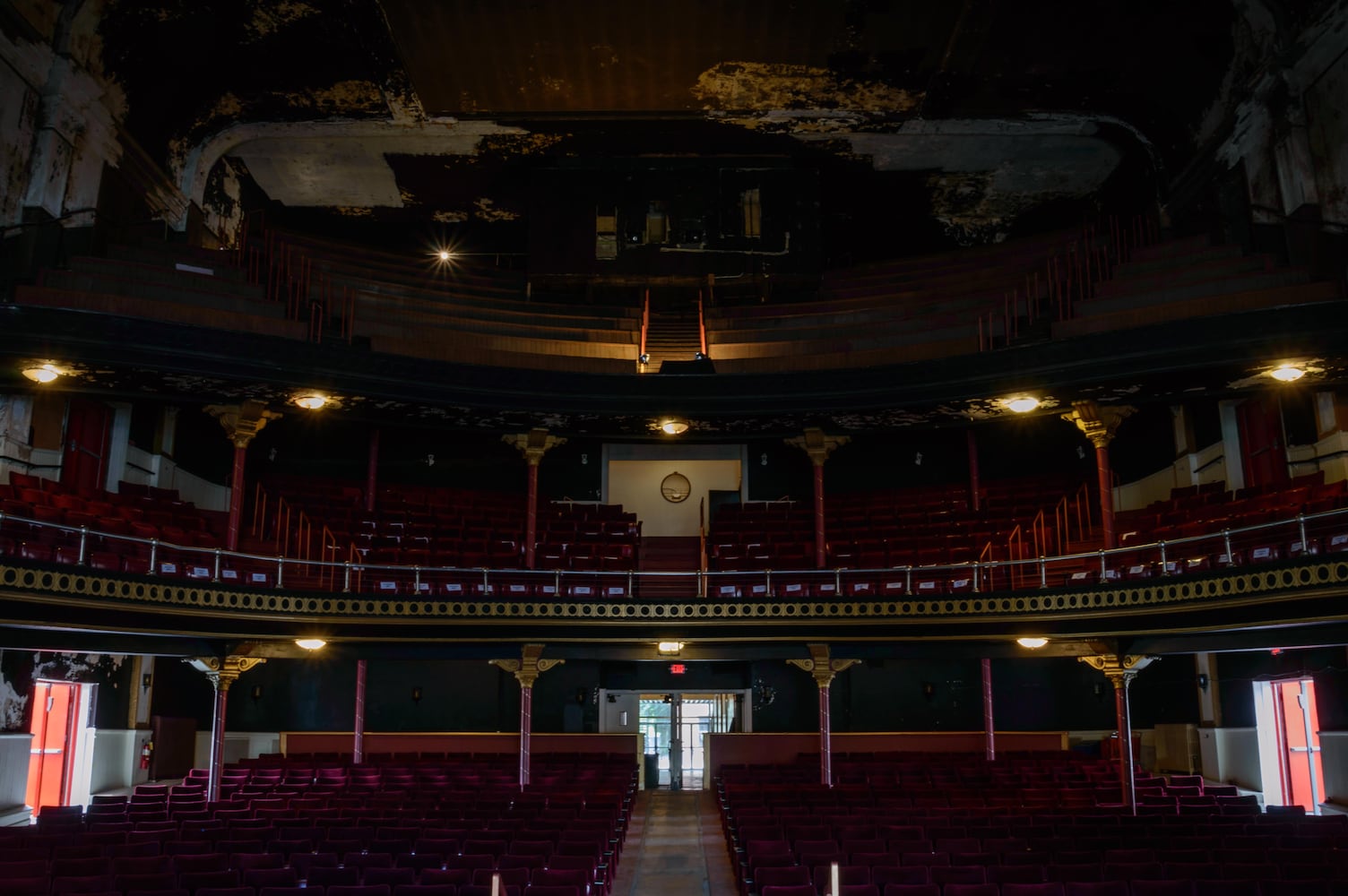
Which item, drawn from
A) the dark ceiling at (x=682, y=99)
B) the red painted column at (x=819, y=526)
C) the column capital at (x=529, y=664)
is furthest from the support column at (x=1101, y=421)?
the column capital at (x=529, y=664)

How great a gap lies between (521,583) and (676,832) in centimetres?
496

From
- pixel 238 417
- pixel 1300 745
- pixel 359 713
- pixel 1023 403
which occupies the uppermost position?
pixel 1023 403

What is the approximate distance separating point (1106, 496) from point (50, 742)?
1683 cm

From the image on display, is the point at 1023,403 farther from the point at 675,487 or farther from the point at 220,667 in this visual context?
the point at 220,667

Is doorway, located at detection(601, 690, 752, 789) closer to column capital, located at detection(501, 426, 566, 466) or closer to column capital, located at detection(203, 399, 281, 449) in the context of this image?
column capital, located at detection(501, 426, 566, 466)

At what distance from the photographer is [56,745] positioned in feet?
56.6

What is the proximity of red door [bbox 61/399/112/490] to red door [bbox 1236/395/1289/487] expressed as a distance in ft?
59.8

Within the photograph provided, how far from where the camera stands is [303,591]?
16.2m

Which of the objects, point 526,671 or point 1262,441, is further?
point 526,671

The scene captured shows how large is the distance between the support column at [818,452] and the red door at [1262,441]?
648cm

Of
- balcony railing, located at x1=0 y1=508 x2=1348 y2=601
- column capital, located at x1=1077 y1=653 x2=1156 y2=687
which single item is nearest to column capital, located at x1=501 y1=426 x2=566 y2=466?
balcony railing, located at x1=0 y1=508 x2=1348 y2=601

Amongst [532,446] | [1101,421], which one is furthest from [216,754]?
[1101,421]

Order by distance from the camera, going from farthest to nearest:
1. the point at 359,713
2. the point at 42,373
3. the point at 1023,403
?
the point at 359,713, the point at 1023,403, the point at 42,373

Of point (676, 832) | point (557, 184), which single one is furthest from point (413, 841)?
point (557, 184)
